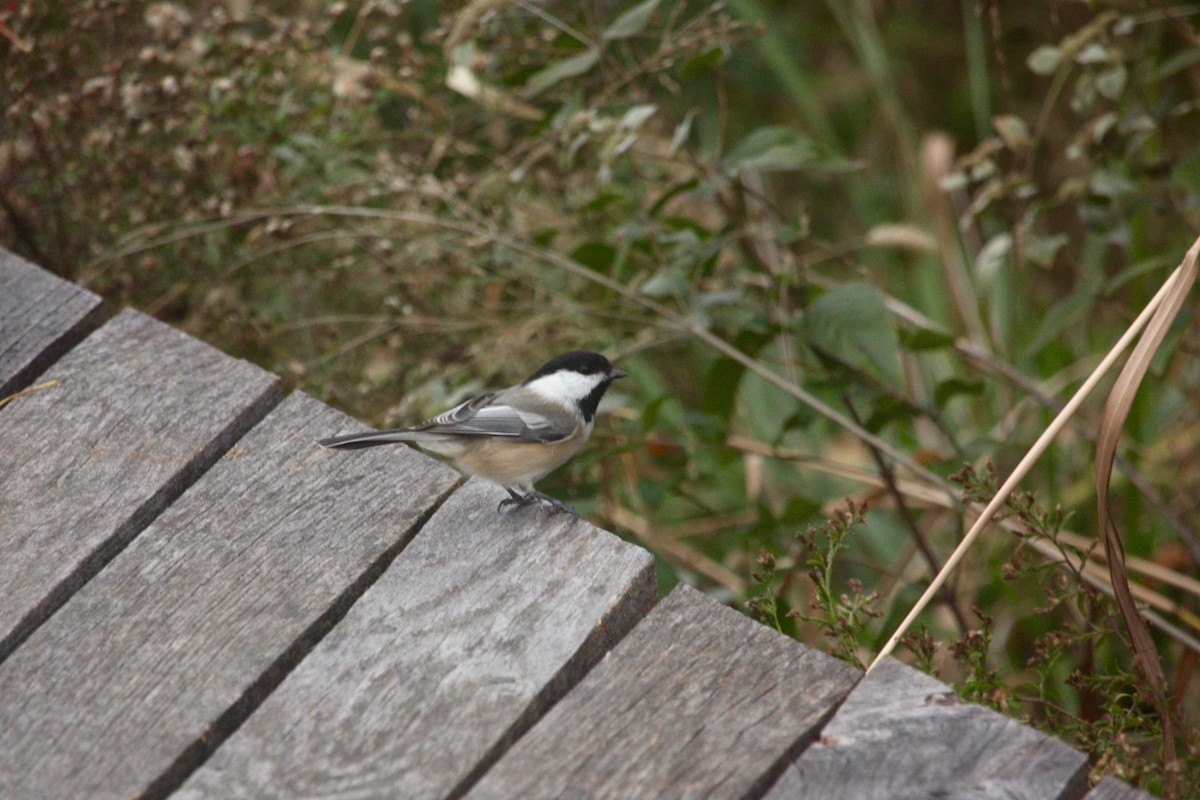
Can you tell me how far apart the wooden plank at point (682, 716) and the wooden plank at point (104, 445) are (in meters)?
0.68

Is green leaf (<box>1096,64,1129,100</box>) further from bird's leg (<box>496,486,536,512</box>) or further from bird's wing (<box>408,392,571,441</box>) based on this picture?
bird's leg (<box>496,486,536,512</box>)

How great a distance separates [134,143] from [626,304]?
1.32 meters

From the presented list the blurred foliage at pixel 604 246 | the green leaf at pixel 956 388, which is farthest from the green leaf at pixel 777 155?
the green leaf at pixel 956 388

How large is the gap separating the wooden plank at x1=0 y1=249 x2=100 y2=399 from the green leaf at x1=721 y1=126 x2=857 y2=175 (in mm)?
1468

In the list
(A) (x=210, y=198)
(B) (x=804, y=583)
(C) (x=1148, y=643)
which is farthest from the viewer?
(B) (x=804, y=583)

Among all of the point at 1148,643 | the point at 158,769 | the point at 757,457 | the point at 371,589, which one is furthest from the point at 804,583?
the point at 158,769

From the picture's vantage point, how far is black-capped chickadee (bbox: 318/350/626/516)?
8.30 ft

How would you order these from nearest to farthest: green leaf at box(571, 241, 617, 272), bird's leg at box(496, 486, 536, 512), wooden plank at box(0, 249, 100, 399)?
bird's leg at box(496, 486, 536, 512) → wooden plank at box(0, 249, 100, 399) → green leaf at box(571, 241, 617, 272)

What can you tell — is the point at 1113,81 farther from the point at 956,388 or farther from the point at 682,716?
the point at 682,716

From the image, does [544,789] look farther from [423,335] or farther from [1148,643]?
[423,335]

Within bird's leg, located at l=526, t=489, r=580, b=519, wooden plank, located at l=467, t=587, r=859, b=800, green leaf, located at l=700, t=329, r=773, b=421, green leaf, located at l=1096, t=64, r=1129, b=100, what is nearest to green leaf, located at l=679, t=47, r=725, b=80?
green leaf, located at l=700, t=329, r=773, b=421

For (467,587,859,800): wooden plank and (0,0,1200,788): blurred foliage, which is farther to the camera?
(0,0,1200,788): blurred foliage

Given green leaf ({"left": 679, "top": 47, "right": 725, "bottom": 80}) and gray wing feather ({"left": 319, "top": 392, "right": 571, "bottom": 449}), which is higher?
green leaf ({"left": 679, "top": 47, "right": 725, "bottom": 80})

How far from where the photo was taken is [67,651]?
1553 millimetres
